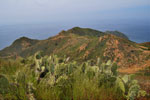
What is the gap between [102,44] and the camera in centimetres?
2303

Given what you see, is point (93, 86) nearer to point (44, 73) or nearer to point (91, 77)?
point (91, 77)

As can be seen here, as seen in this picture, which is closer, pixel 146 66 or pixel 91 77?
pixel 91 77

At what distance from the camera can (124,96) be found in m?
3.22

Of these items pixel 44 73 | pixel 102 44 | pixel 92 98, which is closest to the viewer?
pixel 92 98

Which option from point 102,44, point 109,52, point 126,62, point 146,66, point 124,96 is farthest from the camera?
point 102,44

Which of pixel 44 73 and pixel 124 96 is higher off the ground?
pixel 44 73

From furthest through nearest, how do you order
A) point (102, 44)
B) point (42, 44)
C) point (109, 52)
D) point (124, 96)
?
point (42, 44) → point (102, 44) → point (109, 52) → point (124, 96)

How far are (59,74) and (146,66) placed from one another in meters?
15.5

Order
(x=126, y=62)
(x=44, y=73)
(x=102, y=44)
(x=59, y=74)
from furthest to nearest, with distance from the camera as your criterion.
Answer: (x=102, y=44) < (x=126, y=62) < (x=44, y=73) < (x=59, y=74)

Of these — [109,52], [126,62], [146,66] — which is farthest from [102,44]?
[146,66]

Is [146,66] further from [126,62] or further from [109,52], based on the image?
[109,52]

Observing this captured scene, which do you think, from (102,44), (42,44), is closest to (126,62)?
(102,44)

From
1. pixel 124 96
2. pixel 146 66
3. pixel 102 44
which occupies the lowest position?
pixel 146 66

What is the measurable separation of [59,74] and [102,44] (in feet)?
66.2
